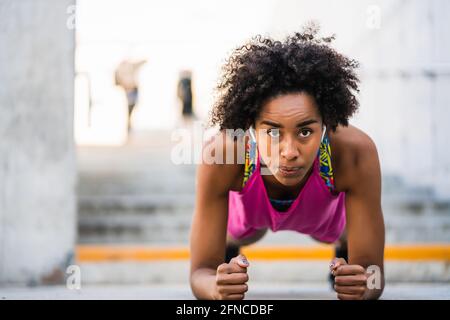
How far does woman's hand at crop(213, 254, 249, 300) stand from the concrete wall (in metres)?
2.15

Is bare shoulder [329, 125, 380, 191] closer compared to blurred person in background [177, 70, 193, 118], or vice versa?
bare shoulder [329, 125, 380, 191]

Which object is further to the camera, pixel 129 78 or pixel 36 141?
pixel 129 78

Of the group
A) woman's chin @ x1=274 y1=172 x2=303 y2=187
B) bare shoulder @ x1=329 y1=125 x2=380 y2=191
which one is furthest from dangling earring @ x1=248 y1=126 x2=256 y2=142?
bare shoulder @ x1=329 y1=125 x2=380 y2=191

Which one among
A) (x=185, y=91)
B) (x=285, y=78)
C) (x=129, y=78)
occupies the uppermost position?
(x=129, y=78)

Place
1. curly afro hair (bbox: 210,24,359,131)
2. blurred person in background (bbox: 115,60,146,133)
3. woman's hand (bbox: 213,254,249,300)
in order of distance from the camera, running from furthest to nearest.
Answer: blurred person in background (bbox: 115,60,146,133), curly afro hair (bbox: 210,24,359,131), woman's hand (bbox: 213,254,249,300)

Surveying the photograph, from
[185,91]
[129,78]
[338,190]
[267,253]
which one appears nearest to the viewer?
[338,190]

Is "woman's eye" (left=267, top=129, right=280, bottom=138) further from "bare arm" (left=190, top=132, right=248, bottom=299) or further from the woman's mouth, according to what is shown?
"bare arm" (left=190, top=132, right=248, bottom=299)

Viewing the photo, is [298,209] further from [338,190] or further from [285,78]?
[285,78]

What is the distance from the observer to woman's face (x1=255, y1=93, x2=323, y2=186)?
3.04 metres

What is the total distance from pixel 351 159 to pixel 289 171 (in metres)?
0.43

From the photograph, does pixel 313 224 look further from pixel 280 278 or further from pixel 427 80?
pixel 427 80

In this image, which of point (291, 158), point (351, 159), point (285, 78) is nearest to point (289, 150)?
point (291, 158)

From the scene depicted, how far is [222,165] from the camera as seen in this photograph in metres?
3.36

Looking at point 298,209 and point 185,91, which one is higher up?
point 185,91
